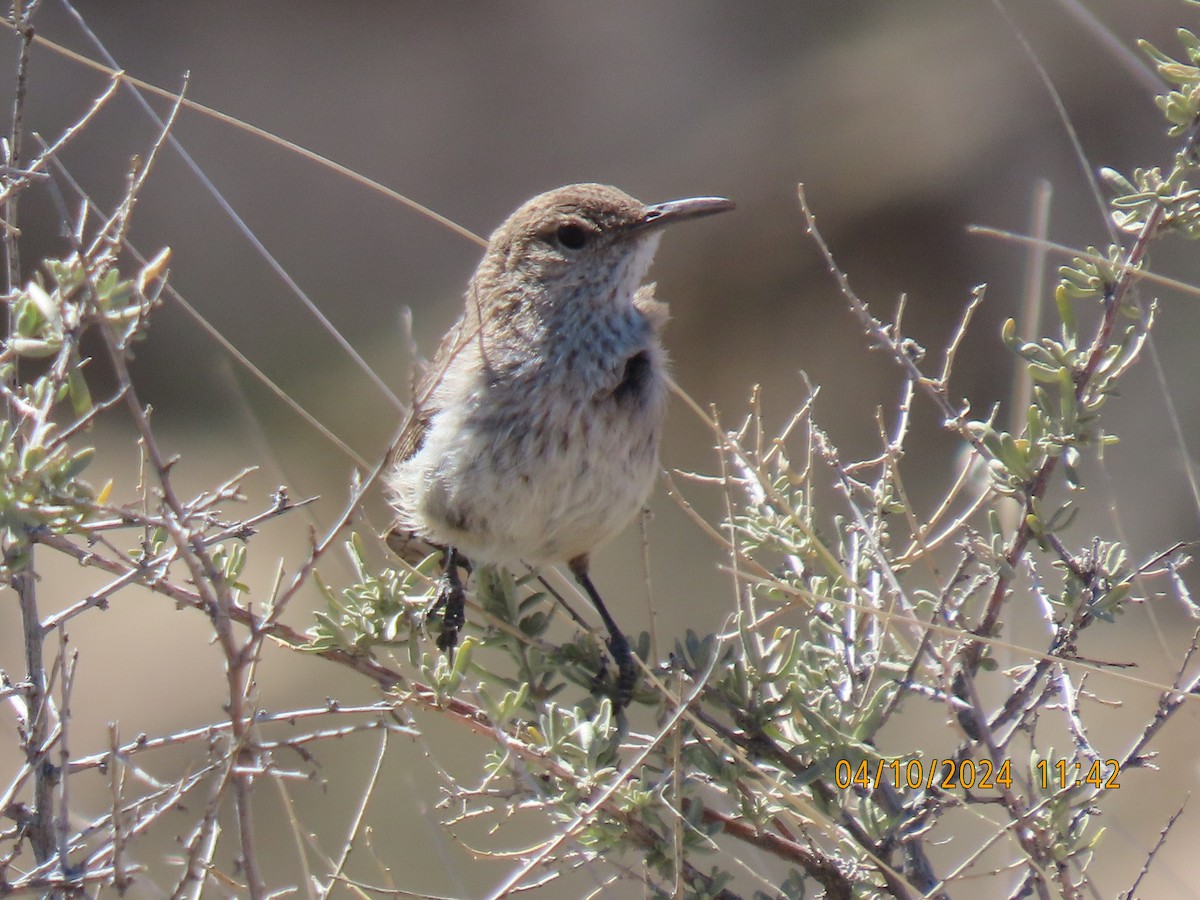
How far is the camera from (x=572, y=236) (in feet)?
12.0

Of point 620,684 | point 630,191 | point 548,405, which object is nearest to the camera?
point 620,684

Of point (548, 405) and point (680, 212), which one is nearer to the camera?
Answer: point (548, 405)

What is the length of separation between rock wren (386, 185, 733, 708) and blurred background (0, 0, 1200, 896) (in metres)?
3.78

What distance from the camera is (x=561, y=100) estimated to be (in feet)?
33.6

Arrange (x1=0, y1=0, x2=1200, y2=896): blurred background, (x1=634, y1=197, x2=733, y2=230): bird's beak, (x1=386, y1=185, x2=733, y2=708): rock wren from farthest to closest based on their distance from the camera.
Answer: (x1=0, y1=0, x2=1200, y2=896): blurred background, (x1=634, y1=197, x2=733, y2=230): bird's beak, (x1=386, y1=185, x2=733, y2=708): rock wren

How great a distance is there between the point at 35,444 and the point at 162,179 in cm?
968

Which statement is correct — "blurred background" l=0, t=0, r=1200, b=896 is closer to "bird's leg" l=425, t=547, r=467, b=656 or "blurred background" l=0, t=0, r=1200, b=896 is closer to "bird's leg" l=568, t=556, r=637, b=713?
"bird's leg" l=425, t=547, r=467, b=656
